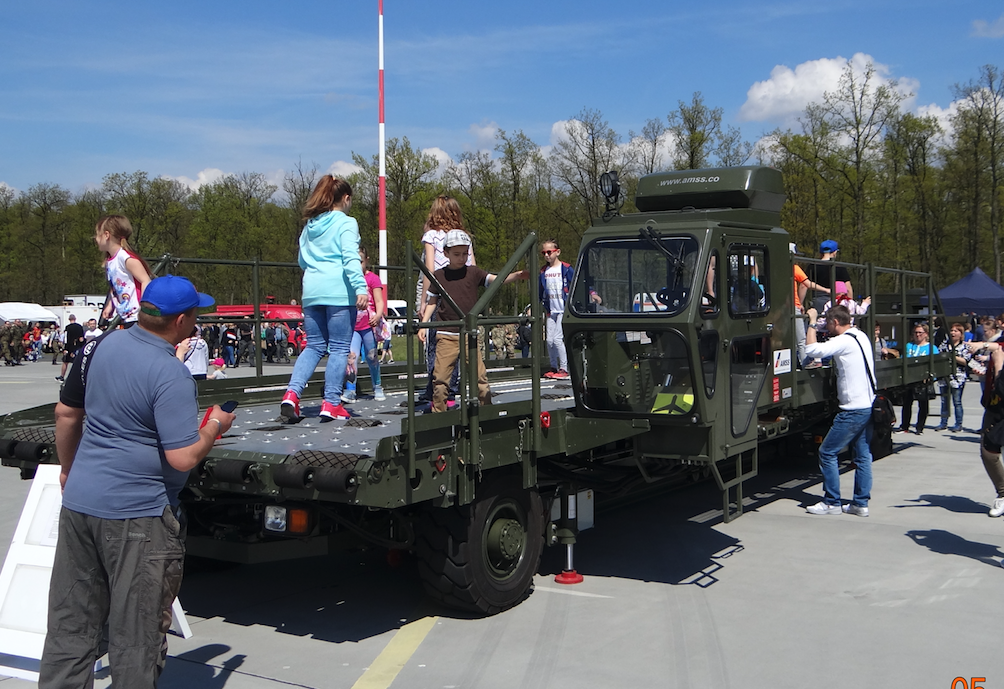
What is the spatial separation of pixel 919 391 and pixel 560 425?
7498mm

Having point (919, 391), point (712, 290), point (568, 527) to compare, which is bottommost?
point (568, 527)

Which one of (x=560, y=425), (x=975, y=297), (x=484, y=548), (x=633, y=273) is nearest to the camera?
(x=484, y=548)

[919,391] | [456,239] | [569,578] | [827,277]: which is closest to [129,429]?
[456,239]

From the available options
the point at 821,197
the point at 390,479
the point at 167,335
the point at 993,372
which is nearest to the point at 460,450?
the point at 390,479

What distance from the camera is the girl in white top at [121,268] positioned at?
5.95m

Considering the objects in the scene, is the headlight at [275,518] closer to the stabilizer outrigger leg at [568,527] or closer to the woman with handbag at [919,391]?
the stabilizer outrigger leg at [568,527]

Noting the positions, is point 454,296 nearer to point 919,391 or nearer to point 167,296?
point 167,296

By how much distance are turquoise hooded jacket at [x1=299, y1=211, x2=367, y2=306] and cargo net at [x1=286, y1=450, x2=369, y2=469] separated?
162 cm

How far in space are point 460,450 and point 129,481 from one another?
76.5 inches

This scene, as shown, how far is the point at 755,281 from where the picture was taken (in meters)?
6.96

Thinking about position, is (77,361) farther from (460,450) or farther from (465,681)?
(465,681)

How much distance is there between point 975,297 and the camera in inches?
1070

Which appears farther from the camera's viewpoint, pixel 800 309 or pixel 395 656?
pixel 800 309

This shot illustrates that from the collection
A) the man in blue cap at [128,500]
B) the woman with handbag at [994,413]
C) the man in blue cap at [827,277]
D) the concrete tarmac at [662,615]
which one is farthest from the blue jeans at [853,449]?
the man in blue cap at [128,500]
